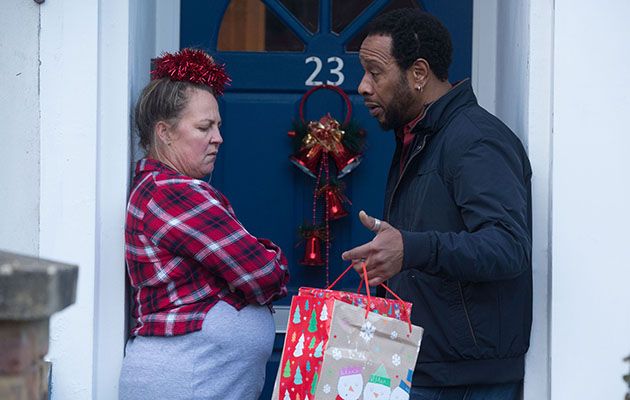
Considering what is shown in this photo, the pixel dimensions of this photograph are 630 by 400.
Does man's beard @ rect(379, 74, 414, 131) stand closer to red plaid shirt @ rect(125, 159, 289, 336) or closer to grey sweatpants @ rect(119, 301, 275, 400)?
red plaid shirt @ rect(125, 159, 289, 336)

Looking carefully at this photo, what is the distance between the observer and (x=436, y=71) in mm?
3434

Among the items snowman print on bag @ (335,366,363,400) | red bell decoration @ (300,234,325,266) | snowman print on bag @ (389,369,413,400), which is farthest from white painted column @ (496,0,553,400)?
red bell decoration @ (300,234,325,266)

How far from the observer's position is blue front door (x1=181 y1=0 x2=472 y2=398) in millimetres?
4383

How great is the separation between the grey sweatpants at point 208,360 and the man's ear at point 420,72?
0.85 m

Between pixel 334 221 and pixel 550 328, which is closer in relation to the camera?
pixel 550 328

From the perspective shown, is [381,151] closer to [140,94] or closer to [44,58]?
[140,94]

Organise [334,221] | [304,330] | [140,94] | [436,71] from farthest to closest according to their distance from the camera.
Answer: [334,221]
[140,94]
[436,71]
[304,330]

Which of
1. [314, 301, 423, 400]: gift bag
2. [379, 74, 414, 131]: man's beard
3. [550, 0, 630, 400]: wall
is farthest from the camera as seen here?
[550, 0, 630, 400]: wall

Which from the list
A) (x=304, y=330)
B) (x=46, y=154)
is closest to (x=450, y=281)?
(x=304, y=330)

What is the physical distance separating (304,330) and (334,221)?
145 centimetres

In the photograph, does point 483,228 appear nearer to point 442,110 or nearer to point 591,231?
point 442,110

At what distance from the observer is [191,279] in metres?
3.42

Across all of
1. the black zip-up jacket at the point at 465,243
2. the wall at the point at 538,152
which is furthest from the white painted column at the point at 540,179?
the black zip-up jacket at the point at 465,243

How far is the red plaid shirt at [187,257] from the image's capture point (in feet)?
11.0
